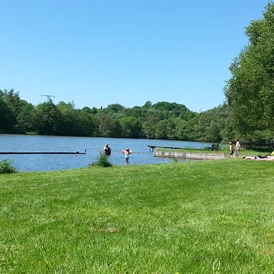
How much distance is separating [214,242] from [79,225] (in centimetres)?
247

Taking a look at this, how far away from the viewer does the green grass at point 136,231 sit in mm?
Result: 4582

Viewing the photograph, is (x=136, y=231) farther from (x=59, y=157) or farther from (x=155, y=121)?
(x=155, y=121)

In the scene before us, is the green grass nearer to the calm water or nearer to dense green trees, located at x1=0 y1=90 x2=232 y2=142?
the calm water

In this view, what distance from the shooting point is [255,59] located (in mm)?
27109

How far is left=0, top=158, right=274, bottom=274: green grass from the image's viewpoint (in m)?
4.58

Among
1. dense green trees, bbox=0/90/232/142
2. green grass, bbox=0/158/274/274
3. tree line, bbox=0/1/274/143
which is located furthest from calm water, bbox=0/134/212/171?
dense green trees, bbox=0/90/232/142

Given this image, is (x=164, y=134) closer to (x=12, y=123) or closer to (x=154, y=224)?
(x=12, y=123)

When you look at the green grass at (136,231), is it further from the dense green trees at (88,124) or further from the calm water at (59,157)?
the dense green trees at (88,124)

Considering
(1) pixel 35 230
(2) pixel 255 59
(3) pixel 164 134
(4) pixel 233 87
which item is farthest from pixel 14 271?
(3) pixel 164 134

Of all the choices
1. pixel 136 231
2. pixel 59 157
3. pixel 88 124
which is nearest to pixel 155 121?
pixel 88 124

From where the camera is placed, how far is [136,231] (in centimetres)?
636

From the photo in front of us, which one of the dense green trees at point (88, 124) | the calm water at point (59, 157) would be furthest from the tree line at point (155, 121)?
the calm water at point (59, 157)

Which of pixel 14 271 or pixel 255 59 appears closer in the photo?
pixel 14 271

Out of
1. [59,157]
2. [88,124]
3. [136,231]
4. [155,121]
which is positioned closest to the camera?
[136,231]
